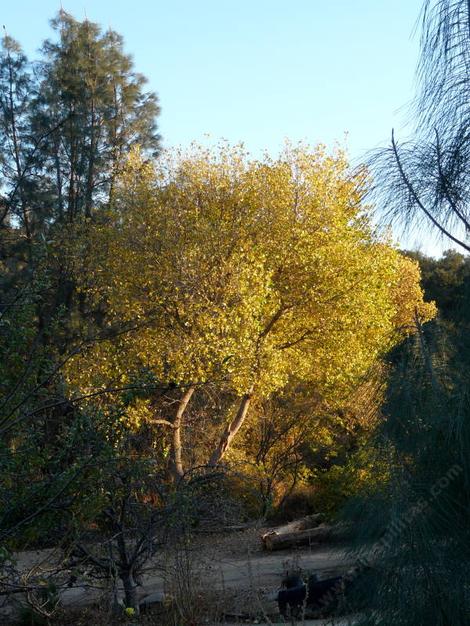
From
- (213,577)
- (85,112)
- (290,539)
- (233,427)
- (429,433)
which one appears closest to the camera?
(429,433)

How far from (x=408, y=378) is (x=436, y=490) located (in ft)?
2.00

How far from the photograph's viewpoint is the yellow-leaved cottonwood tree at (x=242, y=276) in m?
14.3

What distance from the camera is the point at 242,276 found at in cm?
1445

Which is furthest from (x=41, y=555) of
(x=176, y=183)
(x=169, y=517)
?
(x=176, y=183)

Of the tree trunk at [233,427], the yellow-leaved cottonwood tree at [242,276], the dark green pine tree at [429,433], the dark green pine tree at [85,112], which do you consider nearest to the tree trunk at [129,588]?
the dark green pine tree at [429,433]

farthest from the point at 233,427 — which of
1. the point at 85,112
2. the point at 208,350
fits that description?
the point at 85,112

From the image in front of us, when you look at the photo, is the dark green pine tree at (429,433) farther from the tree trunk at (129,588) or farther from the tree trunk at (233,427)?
the tree trunk at (233,427)

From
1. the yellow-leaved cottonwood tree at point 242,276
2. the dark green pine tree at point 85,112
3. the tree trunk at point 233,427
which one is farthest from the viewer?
the dark green pine tree at point 85,112

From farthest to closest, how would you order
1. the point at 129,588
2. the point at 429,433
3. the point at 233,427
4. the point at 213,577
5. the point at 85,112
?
1. the point at 85,112
2. the point at 233,427
3. the point at 213,577
4. the point at 129,588
5. the point at 429,433

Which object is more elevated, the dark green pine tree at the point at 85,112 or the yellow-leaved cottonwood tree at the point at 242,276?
the dark green pine tree at the point at 85,112

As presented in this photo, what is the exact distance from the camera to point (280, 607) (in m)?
7.75

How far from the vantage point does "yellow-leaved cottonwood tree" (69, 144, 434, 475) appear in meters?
14.3

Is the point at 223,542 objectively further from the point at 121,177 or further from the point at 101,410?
the point at 121,177

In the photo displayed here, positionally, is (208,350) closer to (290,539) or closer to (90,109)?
(290,539)
